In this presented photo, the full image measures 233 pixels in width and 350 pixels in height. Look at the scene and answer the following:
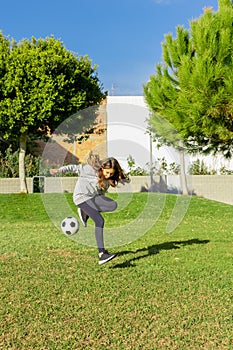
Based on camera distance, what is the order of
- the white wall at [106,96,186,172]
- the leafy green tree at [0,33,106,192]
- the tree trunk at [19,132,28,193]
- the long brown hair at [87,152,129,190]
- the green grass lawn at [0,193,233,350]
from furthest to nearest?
the tree trunk at [19,132,28,193] → the leafy green tree at [0,33,106,192] → the white wall at [106,96,186,172] → the long brown hair at [87,152,129,190] → the green grass lawn at [0,193,233,350]

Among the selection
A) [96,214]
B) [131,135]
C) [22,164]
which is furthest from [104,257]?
[22,164]

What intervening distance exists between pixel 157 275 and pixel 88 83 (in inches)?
451

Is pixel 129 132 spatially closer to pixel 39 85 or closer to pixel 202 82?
pixel 39 85

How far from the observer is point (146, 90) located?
9.45 metres

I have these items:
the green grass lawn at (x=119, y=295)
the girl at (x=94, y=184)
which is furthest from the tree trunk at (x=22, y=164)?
the girl at (x=94, y=184)

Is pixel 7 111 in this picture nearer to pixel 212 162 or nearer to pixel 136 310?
pixel 212 162

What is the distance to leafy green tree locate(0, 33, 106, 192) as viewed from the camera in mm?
14475

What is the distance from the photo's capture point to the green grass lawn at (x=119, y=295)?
11.5ft

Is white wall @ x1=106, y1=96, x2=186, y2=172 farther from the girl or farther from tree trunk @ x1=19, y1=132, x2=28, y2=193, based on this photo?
the girl

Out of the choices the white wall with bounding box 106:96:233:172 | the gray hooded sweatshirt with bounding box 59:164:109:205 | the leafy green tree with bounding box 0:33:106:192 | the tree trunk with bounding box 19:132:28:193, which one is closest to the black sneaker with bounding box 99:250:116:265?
the gray hooded sweatshirt with bounding box 59:164:109:205

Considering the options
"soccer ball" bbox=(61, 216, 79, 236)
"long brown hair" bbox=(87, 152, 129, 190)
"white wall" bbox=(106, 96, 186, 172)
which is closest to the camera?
"long brown hair" bbox=(87, 152, 129, 190)

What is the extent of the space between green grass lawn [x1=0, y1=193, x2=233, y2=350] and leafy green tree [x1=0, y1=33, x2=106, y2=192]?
22.4 ft

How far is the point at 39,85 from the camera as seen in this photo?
1451cm

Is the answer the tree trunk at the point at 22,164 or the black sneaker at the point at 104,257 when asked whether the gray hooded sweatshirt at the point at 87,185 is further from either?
the tree trunk at the point at 22,164
